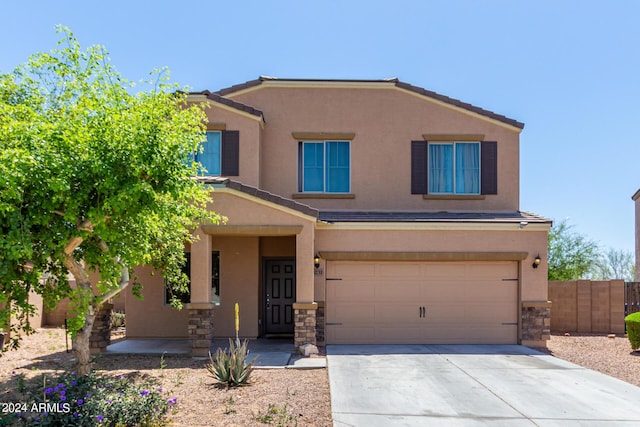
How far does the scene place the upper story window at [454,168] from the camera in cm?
1533

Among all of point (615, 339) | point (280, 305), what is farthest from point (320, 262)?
point (615, 339)

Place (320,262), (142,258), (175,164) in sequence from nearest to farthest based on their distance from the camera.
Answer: (175,164)
(142,258)
(320,262)

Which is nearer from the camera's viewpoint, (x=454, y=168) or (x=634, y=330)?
(x=634, y=330)

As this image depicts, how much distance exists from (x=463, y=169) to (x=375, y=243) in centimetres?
410

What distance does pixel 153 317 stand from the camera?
14609mm

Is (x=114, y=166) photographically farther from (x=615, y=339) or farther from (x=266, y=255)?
(x=615, y=339)

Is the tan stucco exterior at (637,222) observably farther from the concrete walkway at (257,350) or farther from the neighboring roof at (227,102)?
the neighboring roof at (227,102)

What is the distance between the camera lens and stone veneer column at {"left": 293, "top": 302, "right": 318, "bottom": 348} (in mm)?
12219

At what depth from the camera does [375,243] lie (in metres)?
13.6

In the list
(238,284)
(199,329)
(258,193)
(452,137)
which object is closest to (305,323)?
(199,329)

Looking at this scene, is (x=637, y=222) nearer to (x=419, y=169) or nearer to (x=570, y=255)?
(x=570, y=255)

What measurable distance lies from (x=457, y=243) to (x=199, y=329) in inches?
278

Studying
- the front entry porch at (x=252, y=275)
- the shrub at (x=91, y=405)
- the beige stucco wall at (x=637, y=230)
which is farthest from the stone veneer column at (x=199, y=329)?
the beige stucco wall at (x=637, y=230)

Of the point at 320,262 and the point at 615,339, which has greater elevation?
the point at 320,262
